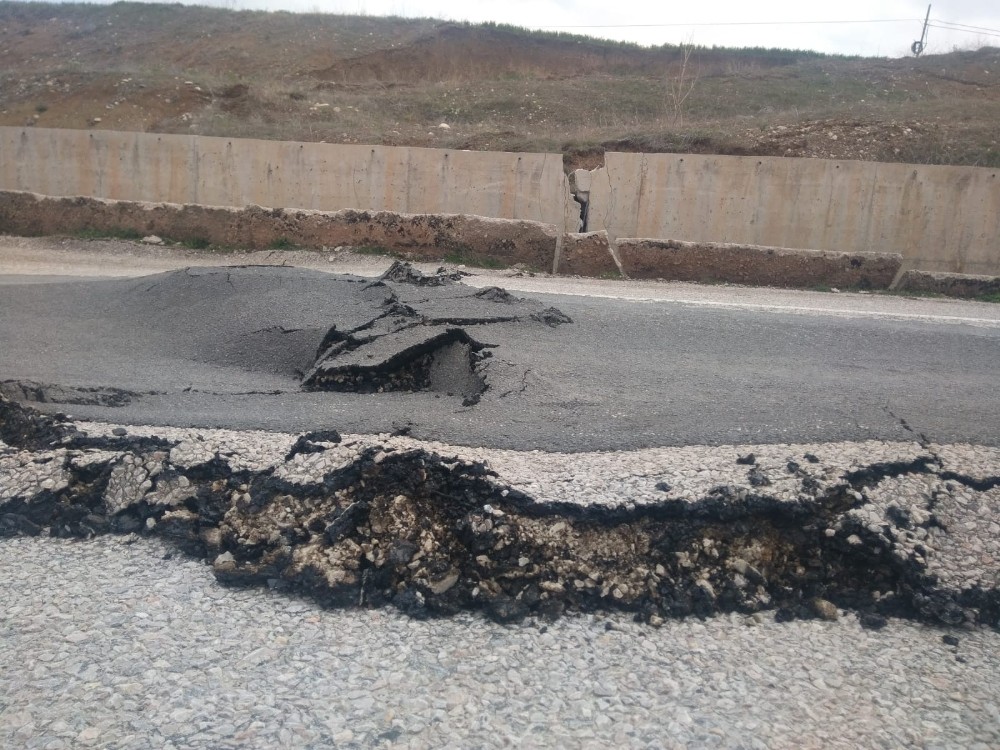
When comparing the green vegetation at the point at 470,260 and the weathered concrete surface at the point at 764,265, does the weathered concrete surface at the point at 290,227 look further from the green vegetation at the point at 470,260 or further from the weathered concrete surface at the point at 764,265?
the weathered concrete surface at the point at 764,265

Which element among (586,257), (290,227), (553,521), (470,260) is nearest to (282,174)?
(290,227)

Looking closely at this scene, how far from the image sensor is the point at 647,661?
3.14 metres

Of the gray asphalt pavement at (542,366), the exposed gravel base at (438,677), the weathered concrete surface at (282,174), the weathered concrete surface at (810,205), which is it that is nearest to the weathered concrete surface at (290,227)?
the weathered concrete surface at (282,174)

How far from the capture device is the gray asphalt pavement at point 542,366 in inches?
175

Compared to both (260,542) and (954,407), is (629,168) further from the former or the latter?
(260,542)

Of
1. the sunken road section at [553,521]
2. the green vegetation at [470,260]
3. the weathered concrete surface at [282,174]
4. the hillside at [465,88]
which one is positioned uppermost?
the hillside at [465,88]

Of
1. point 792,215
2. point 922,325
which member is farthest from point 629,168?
point 922,325

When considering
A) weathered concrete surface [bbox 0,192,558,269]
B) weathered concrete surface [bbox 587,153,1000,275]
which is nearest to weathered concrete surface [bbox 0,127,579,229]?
weathered concrete surface [bbox 0,192,558,269]

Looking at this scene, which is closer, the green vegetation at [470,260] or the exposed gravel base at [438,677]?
the exposed gravel base at [438,677]

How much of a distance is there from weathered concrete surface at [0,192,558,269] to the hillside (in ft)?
16.3

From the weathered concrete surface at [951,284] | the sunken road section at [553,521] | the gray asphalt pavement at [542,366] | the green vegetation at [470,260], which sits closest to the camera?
the sunken road section at [553,521]

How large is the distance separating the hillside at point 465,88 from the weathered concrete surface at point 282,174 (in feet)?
11.8

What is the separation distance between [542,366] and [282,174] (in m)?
10.5

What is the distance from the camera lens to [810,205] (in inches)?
498
